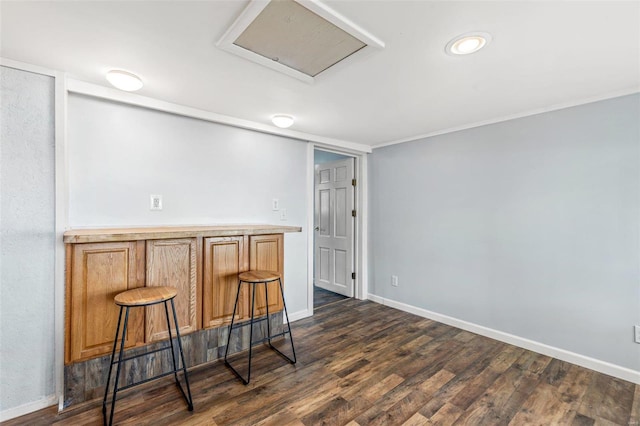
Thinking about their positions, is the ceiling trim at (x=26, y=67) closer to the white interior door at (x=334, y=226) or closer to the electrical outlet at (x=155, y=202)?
the electrical outlet at (x=155, y=202)

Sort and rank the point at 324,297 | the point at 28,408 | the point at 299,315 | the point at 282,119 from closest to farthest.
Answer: the point at 28,408 → the point at 282,119 → the point at 299,315 → the point at 324,297

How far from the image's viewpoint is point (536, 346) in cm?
256

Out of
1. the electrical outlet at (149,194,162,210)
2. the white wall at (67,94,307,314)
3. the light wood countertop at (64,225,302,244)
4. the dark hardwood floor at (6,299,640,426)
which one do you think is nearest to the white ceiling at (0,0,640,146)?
the white wall at (67,94,307,314)

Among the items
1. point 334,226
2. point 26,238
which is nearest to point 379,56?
point 26,238

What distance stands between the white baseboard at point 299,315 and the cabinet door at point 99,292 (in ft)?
5.26

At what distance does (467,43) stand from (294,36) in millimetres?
923

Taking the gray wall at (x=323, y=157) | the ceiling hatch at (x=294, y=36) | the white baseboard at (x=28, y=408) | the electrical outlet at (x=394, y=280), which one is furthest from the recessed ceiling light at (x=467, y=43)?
the white baseboard at (x=28, y=408)

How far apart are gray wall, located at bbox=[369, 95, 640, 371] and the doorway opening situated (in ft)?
2.38

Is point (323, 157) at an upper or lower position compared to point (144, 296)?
upper

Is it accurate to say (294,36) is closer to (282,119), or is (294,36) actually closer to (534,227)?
(282,119)

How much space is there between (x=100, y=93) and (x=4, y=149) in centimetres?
67

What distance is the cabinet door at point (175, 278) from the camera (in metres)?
1.96

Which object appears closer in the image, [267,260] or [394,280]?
[267,260]

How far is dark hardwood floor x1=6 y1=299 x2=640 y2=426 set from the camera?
174cm
